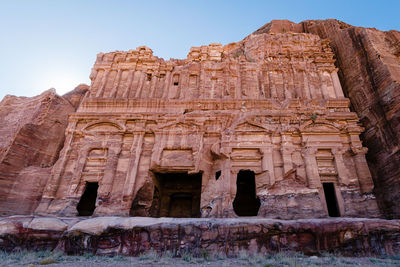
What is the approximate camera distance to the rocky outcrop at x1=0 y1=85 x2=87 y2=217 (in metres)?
12.8

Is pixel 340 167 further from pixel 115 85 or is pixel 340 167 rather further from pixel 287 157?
pixel 115 85

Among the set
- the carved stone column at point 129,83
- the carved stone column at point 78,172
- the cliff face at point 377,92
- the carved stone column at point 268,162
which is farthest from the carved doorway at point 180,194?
the cliff face at point 377,92

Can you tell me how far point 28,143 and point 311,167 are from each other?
15.7m

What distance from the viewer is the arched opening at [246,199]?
14812 mm

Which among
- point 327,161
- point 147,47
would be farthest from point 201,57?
point 327,161

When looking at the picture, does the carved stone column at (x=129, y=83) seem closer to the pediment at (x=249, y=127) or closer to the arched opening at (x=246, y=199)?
the pediment at (x=249, y=127)

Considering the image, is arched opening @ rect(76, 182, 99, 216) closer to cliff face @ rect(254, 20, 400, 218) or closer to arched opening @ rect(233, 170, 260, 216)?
arched opening @ rect(233, 170, 260, 216)

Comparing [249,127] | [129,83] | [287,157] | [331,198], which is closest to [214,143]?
[249,127]

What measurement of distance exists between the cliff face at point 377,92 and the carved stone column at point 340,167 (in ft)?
7.33

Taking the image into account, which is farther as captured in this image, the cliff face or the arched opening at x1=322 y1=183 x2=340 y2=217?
the arched opening at x1=322 y1=183 x2=340 y2=217

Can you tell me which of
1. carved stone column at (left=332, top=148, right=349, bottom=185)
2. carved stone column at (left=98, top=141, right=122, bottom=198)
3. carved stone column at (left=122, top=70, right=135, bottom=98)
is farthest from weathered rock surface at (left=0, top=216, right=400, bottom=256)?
carved stone column at (left=122, top=70, right=135, bottom=98)

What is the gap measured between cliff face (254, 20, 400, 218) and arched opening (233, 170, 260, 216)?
249 inches

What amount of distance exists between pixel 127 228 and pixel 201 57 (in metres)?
13.6

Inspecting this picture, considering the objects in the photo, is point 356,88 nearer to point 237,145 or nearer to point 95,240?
point 237,145
